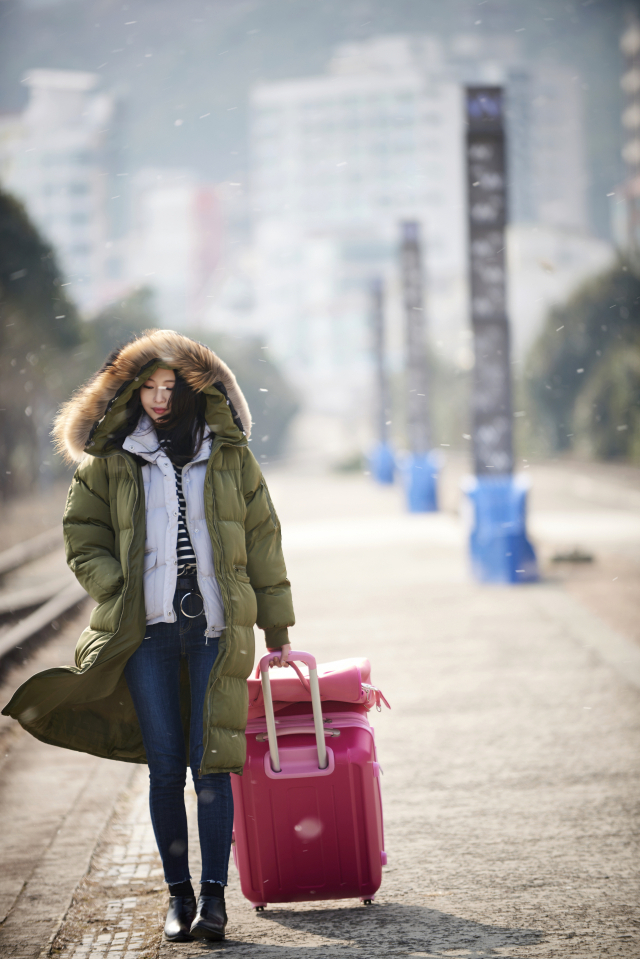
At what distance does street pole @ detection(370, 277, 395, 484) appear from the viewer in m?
37.6

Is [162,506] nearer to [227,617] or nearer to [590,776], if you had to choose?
[227,617]

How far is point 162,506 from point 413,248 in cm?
2443

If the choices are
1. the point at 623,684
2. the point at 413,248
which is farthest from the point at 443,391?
the point at 623,684

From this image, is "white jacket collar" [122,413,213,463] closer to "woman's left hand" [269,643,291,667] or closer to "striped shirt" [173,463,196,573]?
"striped shirt" [173,463,196,573]

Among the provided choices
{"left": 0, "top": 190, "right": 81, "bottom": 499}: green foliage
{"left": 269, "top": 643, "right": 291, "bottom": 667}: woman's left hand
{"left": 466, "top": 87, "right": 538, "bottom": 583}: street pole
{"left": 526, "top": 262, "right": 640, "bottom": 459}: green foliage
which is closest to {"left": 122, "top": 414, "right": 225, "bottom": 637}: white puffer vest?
{"left": 269, "top": 643, "right": 291, "bottom": 667}: woman's left hand

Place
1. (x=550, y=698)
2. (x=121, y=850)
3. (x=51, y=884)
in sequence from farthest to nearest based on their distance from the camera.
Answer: (x=550, y=698)
(x=121, y=850)
(x=51, y=884)

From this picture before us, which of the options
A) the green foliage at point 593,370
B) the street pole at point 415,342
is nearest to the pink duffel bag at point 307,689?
the street pole at point 415,342

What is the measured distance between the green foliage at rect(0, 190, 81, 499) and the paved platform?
856 inches

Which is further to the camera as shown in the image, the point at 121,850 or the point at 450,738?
the point at 450,738

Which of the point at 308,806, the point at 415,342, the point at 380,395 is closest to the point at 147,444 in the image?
the point at 308,806

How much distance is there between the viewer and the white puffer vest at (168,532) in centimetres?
328

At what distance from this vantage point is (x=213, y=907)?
3271mm

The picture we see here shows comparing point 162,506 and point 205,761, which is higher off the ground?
point 162,506

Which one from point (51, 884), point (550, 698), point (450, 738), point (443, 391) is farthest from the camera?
point (443, 391)
